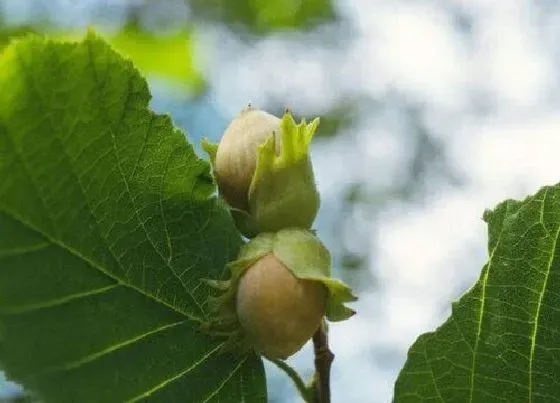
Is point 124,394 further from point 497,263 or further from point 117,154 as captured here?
point 497,263

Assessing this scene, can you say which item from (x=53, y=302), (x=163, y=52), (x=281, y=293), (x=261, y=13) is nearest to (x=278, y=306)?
(x=281, y=293)

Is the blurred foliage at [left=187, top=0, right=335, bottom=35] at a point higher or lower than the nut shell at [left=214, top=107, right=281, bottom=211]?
higher

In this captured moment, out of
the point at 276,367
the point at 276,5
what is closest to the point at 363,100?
the point at 276,5

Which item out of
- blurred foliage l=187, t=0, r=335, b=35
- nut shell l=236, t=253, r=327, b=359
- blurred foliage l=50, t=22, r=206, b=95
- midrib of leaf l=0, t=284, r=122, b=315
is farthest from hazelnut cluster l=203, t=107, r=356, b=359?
blurred foliage l=187, t=0, r=335, b=35

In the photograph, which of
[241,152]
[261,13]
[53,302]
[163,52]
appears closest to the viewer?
[53,302]

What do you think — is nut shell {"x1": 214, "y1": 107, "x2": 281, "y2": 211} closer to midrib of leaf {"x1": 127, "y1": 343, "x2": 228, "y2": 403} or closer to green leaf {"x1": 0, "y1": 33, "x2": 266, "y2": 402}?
green leaf {"x1": 0, "y1": 33, "x2": 266, "y2": 402}

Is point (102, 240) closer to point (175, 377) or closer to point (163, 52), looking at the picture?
point (175, 377)
